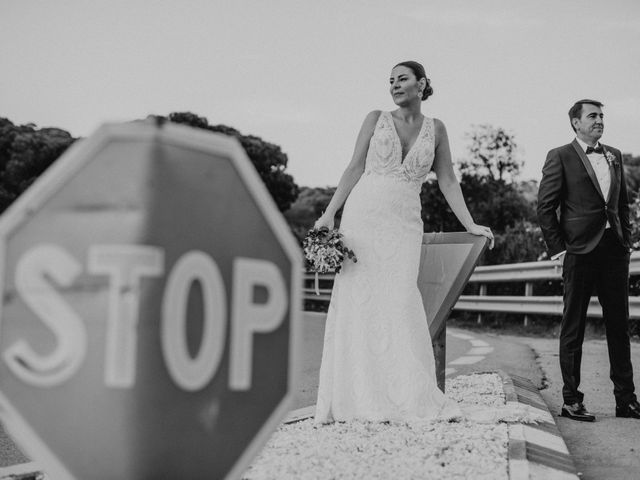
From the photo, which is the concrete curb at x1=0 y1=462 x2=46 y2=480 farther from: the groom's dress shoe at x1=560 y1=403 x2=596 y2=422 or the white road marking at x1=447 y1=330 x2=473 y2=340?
the white road marking at x1=447 y1=330 x2=473 y2=340

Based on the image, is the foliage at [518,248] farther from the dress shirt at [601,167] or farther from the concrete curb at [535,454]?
the concrete curb at [535,454]

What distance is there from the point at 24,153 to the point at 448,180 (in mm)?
38274

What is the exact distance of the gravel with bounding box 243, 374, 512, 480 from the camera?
3.14 m

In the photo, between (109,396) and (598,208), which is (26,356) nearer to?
(109,396)

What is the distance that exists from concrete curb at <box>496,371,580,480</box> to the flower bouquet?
4.56ft

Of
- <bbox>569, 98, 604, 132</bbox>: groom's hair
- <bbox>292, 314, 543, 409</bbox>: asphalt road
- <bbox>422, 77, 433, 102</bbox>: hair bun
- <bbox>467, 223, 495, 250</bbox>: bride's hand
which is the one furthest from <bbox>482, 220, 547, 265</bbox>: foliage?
<bbox>422, 77, 433, 102</bbox>: hair bun

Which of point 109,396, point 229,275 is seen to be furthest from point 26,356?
point 229,275

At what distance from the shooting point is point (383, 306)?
482cm

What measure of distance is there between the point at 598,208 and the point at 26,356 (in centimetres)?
468

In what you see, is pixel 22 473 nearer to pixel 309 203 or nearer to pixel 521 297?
pixel 521 297

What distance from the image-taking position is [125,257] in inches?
46.8

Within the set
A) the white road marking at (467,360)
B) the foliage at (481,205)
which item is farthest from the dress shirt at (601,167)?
the foliage at (481,205)

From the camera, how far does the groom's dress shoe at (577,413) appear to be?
4.95m

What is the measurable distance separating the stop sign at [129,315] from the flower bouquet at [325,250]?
136 inches
